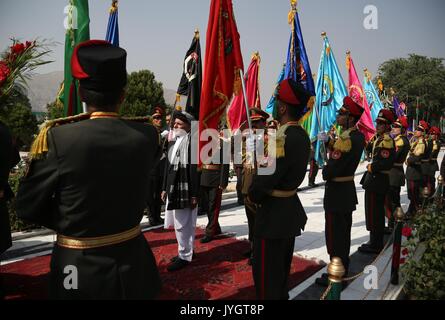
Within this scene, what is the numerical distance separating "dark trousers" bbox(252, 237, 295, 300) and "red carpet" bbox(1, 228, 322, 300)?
2.37 feet

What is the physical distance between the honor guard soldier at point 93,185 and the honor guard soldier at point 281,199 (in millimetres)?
1350

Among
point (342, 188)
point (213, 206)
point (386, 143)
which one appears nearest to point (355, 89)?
point (386, 143)

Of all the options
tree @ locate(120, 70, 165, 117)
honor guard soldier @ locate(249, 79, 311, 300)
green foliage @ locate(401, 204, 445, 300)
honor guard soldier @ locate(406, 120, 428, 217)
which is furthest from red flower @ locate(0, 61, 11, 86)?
tree @ locate(120, 70, 165, 117)

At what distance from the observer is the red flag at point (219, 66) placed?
14.2ft

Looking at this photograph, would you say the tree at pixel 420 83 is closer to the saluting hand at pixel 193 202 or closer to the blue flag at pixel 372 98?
the blue flag at pixel 372 98

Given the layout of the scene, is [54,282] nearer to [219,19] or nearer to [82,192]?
[82,192]

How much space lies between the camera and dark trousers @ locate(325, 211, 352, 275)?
4.15m

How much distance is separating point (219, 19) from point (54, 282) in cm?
379

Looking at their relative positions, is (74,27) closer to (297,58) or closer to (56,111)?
(297,58)

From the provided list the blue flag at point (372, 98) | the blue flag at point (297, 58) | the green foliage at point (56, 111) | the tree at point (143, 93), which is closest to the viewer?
the green foliage at point (56, 111)

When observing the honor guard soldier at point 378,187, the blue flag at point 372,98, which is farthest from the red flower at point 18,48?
the blue flag at point 372,98

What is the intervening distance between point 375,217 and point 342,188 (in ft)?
5.18

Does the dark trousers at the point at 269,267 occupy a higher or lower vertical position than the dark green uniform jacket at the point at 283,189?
lower

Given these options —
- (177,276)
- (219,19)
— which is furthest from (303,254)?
(219,19)
